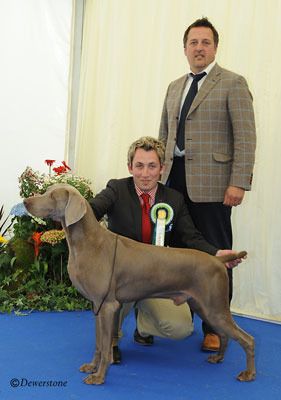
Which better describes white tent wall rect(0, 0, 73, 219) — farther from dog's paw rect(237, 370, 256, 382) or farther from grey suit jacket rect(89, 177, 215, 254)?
dog's paw rect(237, 370, 256, 382)

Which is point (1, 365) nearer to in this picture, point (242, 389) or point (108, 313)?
point (108, 313)

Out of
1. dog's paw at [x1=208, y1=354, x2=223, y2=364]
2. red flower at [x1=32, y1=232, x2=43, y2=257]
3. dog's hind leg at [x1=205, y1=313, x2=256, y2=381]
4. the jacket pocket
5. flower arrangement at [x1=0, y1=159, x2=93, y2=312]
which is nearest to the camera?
dog's hind leg at [x1=205, y1=313, x2=256, y2=381]

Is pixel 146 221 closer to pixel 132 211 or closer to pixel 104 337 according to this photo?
pixel 132 211

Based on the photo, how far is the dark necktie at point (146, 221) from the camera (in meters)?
2.81

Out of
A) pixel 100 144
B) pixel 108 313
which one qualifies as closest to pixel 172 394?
pixel 108 313

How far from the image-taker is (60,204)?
7.39 ft

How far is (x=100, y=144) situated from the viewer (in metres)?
4.59

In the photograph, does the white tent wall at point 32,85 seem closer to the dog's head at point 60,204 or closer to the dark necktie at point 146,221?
the dark necktie at point 146,221

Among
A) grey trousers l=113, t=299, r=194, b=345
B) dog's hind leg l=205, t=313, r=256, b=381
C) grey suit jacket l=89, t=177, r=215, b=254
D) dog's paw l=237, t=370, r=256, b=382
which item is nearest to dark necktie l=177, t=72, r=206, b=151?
grey suit jacket l=89, t=177, r=215, b=254

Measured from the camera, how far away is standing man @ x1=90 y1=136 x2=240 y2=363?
8.96ft

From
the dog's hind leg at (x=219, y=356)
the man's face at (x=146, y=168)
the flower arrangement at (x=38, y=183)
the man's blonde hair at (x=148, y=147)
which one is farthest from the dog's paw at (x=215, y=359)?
the flower arrangement at (x=38, y=183)

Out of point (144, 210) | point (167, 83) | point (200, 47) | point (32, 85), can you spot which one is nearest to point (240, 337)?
point (144, 210)

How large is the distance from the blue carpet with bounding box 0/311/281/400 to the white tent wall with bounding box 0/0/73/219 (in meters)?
1.78

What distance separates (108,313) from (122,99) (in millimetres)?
2585
